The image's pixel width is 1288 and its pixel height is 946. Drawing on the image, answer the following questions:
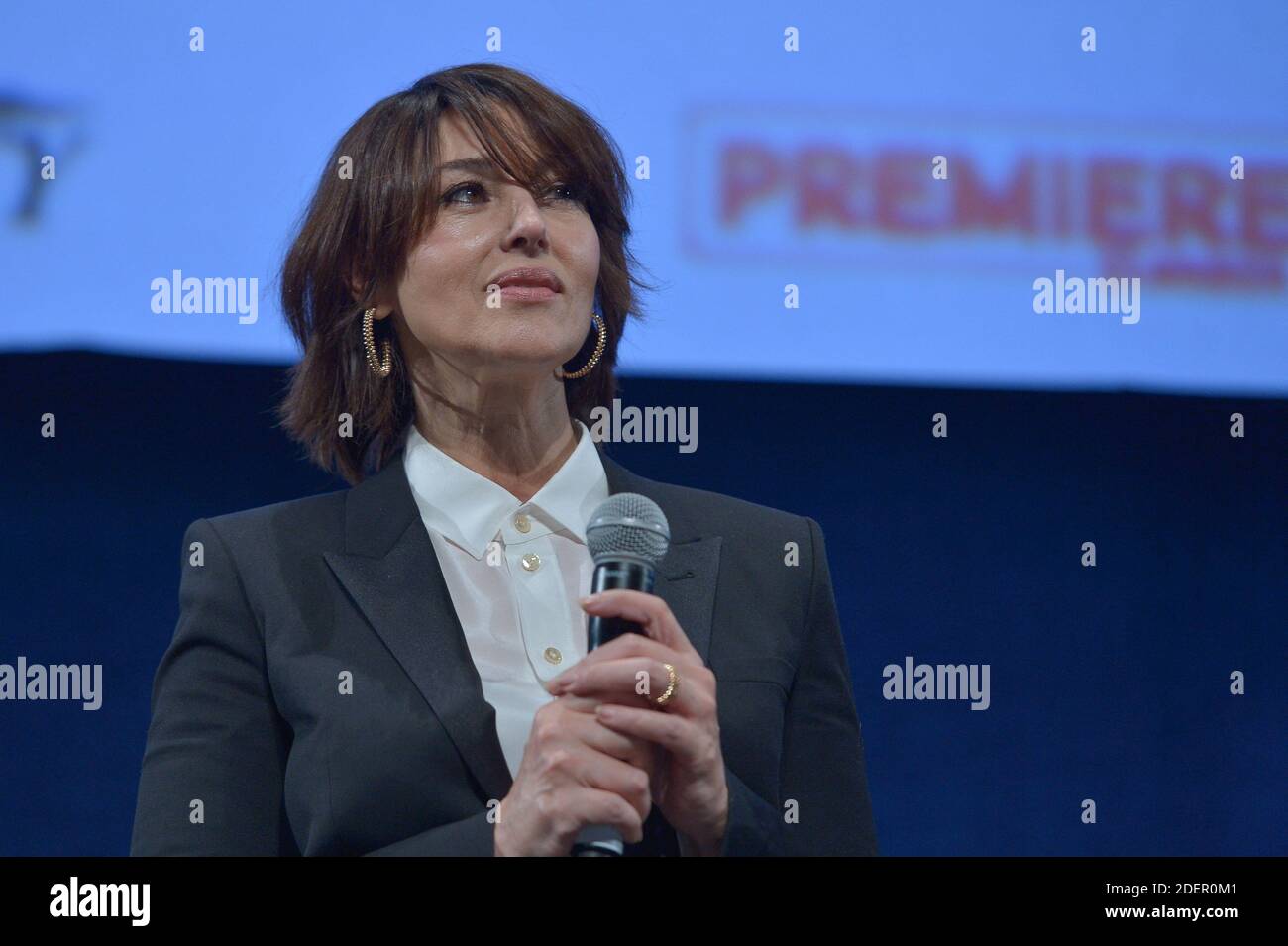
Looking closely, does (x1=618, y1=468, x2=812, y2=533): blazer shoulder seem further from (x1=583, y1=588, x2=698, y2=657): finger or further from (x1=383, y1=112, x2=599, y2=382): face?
(x1=583, y1=588, x2=698, y2=657): finger

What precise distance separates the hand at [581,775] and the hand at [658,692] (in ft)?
0.06

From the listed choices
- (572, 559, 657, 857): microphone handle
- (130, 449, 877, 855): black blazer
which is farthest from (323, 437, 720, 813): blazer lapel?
(572, 559, 657, 857): microphone handle

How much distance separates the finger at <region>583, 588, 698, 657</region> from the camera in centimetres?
132

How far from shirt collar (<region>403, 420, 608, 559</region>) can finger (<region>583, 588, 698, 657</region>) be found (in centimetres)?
40

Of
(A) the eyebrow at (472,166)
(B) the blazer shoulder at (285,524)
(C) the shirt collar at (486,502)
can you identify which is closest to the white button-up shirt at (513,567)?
(C) the shirt collar at (486,502)

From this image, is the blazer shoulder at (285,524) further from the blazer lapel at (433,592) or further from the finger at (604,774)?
the finger at (604,774)

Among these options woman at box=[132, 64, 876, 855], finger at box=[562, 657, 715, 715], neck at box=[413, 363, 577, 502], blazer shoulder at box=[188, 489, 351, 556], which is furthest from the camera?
neck at box=[413, 363, 577, 502]

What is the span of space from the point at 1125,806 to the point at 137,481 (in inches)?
63.6

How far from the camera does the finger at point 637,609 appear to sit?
132 cm

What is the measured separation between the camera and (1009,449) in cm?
239
